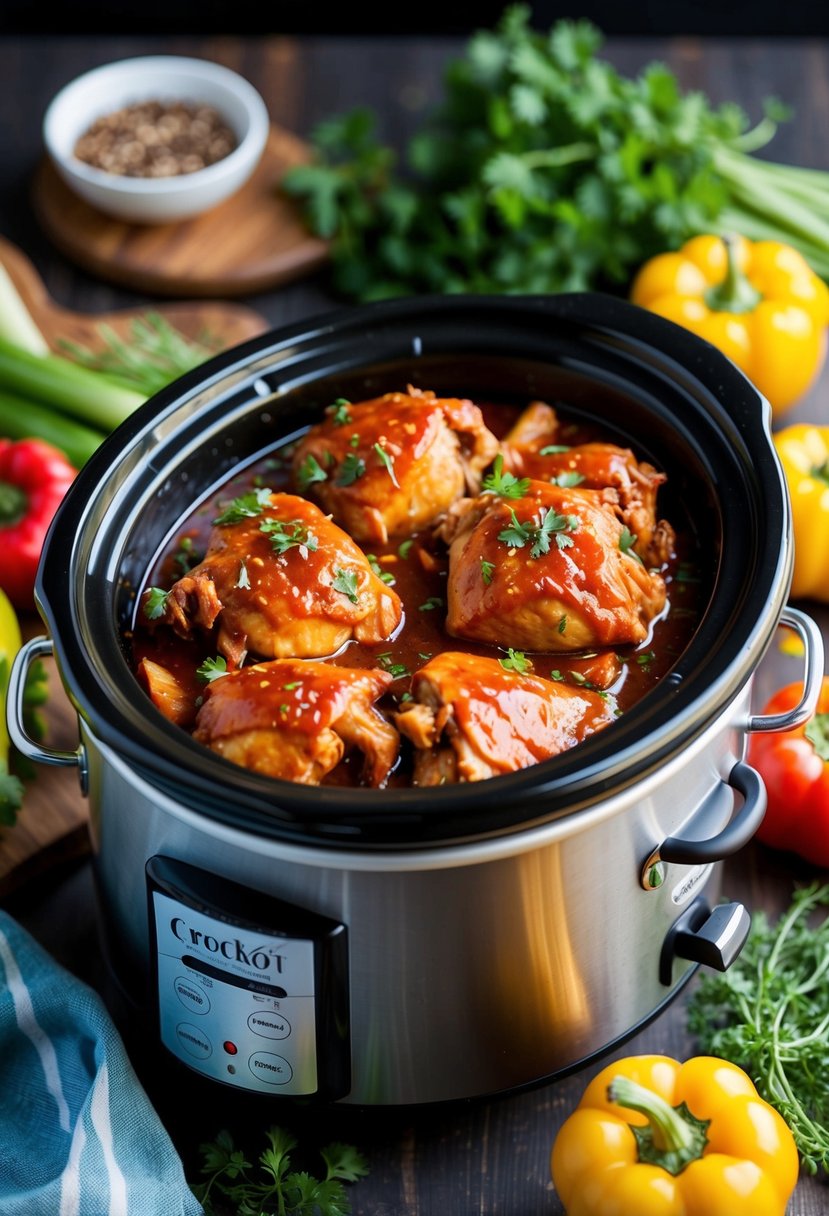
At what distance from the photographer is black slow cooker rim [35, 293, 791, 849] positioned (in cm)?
225

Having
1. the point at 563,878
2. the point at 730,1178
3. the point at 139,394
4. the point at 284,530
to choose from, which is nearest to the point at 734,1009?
the point at 730,1178

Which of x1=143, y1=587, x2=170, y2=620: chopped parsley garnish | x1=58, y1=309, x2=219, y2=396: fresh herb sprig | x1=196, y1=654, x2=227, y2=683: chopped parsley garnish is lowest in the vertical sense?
x1=58, y1=309, x2=219, y2=396: fresh herb sprig

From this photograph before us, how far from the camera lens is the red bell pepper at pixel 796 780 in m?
3.35

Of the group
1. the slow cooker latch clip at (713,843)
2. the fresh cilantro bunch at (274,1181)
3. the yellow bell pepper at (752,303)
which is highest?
the slow cooker latch clip at (713,843)

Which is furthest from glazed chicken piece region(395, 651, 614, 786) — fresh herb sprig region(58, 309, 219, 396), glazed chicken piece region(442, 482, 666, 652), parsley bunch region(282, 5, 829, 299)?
parsley bunch region(282, 5, 829, 299)

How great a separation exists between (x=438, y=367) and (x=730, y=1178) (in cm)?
183

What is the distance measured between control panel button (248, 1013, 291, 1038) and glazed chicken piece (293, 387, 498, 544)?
1.02 meters

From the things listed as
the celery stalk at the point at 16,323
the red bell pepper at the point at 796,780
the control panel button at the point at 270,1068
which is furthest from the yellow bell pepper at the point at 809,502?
the celery stalk at the point at 16,323

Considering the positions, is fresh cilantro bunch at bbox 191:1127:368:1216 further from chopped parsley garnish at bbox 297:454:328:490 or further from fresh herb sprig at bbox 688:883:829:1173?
chopped parsley garnish at bbox 297:454:328:490

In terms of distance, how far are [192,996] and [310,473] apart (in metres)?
1.13

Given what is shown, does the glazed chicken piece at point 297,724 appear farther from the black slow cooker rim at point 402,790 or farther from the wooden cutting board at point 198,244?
the wooden cutting board at point 198,244

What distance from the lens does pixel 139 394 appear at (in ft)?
14.2

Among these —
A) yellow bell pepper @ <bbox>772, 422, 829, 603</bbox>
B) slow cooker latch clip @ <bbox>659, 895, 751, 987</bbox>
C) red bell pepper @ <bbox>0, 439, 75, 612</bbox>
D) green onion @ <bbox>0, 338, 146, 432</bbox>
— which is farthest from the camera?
green onion @ <bbox>0, 338, 146, 432</bbox>

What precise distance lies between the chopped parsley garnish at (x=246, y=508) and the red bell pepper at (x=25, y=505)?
1194 mm
